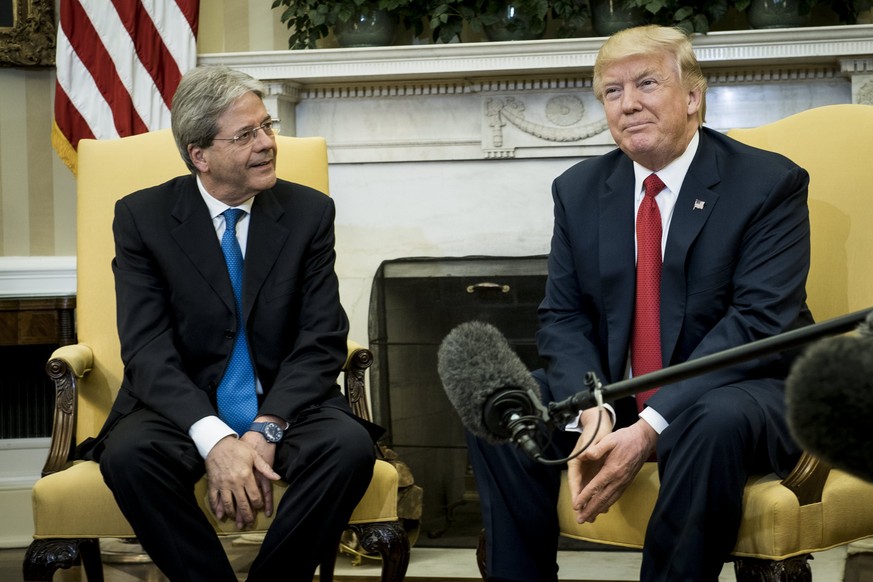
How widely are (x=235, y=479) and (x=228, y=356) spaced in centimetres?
37

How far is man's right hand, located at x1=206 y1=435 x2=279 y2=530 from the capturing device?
2.19m

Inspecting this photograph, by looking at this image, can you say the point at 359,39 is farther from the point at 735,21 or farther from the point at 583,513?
the point at 583,513

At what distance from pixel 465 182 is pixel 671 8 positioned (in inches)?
38.1

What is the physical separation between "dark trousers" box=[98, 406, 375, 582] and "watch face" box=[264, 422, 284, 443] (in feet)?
0.24

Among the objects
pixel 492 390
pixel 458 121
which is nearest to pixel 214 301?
pixel 492 390

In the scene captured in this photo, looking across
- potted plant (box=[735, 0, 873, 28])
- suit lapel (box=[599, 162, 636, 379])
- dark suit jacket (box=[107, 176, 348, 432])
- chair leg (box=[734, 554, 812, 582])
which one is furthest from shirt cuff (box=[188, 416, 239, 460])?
potted plant (box=[735, 0, 873, 28])

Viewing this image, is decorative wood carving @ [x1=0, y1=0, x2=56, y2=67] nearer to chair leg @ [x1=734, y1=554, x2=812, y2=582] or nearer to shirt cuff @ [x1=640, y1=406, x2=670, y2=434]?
shirt cuff @ [x1=640, y1=406, x2=670, y2=434]

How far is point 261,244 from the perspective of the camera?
99.6 inches

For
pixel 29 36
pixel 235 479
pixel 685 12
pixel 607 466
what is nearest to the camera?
pixel 607 466

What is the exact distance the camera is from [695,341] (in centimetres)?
227

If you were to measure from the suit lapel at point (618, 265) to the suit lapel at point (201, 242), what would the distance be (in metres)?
0.87

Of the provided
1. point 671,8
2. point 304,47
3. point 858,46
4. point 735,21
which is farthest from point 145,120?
point 858,46

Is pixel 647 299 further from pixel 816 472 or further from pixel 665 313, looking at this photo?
pixel 816 472

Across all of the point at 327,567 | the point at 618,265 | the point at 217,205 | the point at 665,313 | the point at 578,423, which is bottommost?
the point at 327,567
